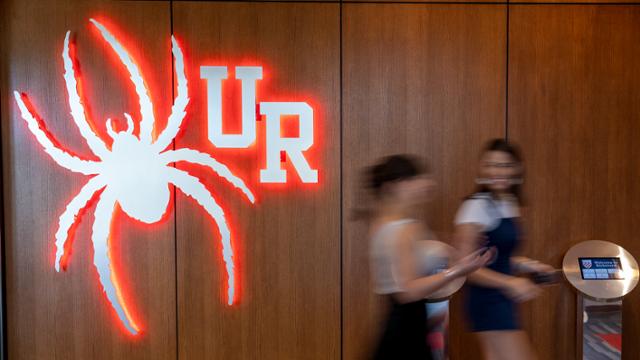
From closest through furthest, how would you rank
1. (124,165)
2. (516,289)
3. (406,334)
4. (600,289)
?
1. (406,334)
2. (516,289)
3. (600,289)
4. (124,165)

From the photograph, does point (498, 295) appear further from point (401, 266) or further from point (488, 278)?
point (401, 266)

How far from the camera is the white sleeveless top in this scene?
1.93 m

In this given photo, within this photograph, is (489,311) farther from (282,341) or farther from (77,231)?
(77,231)

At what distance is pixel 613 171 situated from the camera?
133 inches

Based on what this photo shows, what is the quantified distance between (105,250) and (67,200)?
0.43 metres

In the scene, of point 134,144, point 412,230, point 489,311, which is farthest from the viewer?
point 134,144

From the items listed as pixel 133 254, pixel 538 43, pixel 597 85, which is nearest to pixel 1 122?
pixel 133 254

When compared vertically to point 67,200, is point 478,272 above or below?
below

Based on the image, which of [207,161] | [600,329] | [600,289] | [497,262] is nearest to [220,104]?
[207,161]

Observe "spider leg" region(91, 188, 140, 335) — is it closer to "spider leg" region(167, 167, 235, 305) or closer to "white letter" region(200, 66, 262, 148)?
"spider leg" region(167, 167, 235, 305)

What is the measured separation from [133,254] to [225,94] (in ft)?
4.10

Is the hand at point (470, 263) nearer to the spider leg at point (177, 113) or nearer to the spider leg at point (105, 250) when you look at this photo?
the spider leg at point (177, 113)

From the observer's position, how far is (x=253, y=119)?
329cm

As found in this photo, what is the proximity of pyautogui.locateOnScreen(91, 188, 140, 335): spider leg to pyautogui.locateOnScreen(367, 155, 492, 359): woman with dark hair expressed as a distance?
208 cm
